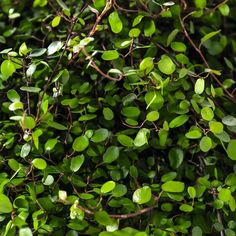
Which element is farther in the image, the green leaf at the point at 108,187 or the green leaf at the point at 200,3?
the green leaf at the point at 200,3

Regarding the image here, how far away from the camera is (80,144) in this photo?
0.78 m

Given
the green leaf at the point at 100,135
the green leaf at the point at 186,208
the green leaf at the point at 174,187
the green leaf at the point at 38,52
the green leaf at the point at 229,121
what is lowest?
Answer: the green leaf at the point at 186,208

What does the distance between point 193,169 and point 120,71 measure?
0.90ft

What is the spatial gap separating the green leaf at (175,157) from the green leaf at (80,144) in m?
0.18

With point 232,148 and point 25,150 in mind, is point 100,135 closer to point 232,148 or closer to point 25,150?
point 25,150

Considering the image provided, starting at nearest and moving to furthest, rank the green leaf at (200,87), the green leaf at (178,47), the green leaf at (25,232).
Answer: the green leaf at (25,232) → the green leaf at (200,87) → the green leaf at (178,47)

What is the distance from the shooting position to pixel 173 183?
0.75 meters

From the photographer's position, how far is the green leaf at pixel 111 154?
79 centimetres

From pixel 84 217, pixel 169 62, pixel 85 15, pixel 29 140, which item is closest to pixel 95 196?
pixel 84 217

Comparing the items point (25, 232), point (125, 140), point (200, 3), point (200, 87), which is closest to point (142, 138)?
point (125, 140)

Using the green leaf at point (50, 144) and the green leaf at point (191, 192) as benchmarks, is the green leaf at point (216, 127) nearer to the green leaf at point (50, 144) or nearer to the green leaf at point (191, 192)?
the green leaf at point (191, 192)

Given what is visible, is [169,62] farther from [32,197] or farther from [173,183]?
[32,197]

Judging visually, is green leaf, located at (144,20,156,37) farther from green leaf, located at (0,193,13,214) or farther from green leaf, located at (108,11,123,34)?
green leaf, located at (0,193,13,214)

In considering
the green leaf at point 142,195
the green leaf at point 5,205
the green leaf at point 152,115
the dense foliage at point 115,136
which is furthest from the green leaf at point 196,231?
the green leaf at point 5,205
